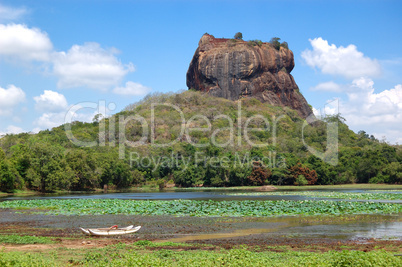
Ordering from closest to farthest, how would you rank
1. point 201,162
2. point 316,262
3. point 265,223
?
point 316,262 < point 265,223 < point 201,162

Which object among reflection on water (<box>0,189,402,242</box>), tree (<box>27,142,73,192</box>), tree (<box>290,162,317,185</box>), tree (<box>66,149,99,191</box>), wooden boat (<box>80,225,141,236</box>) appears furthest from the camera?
tree (<box>290,162,317,185</box>)

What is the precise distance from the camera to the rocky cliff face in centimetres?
14812

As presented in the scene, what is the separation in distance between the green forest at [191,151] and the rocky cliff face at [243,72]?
20.3 ft

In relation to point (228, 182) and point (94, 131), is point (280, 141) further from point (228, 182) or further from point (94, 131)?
point (94, 131)

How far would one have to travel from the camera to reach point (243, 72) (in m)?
148

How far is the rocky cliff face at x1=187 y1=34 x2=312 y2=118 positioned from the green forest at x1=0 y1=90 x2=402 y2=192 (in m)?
6.20

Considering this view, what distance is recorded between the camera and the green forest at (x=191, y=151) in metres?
66.4

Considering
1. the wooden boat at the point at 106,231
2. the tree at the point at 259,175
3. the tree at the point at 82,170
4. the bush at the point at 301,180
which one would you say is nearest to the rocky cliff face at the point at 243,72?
the tree at the point at 259,175

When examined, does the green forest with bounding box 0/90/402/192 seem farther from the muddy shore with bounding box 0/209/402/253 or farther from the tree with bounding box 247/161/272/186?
the muddy shore with bounding box 0/209/402/253

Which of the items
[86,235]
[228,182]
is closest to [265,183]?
[228,182]

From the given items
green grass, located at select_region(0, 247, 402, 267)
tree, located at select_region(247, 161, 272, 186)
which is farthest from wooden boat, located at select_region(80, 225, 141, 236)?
tree, located at select_region(247, 161, 272, 186)

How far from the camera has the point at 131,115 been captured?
130750 millimetres

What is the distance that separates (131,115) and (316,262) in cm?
12211

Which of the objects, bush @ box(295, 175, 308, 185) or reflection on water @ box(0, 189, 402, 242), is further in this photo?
bush @ box(295, 175, 308, 185)
